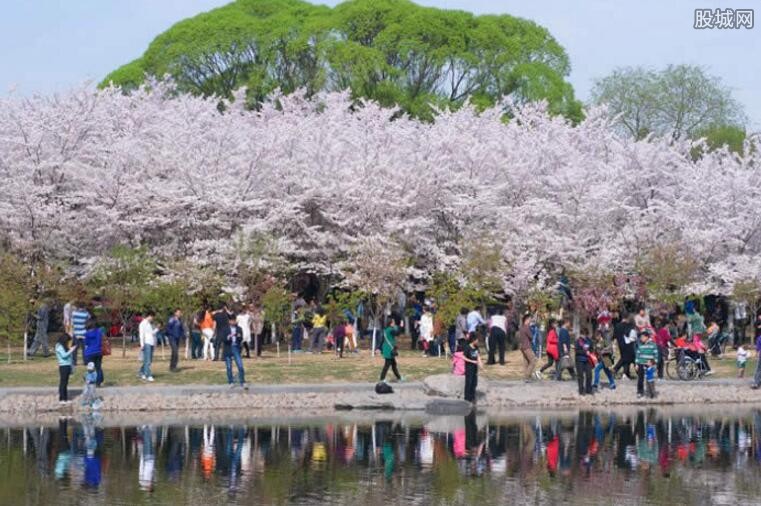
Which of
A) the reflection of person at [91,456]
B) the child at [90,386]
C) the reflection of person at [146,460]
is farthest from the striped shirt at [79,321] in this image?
the reflection of person at [146,460]

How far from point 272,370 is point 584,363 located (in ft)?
28.2

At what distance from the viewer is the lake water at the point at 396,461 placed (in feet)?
60.3

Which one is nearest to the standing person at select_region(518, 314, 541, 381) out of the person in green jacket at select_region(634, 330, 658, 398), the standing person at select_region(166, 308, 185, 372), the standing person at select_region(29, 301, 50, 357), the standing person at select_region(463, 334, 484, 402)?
the person in green jacket at select_region(634, 330, 658, 398)

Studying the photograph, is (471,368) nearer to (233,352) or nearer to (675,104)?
(233,352)

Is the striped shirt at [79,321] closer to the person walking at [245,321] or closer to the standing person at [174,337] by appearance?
the standing person at [174,337]

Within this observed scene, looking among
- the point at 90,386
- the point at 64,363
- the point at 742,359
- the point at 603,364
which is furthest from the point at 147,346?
the point at 742,359

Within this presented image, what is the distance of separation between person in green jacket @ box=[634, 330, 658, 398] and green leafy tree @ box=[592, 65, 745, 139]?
4455 cm

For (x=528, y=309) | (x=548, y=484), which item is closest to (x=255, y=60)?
(x=528, y=309)

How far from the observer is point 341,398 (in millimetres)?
30516

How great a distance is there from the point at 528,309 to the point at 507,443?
18.4 metres

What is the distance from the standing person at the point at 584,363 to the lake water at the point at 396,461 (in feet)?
7.67

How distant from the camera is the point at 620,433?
25.4 m

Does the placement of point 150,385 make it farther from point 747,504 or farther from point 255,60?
point 255,60

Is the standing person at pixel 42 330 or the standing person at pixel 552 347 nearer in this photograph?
the standing person at pixel 552 347
